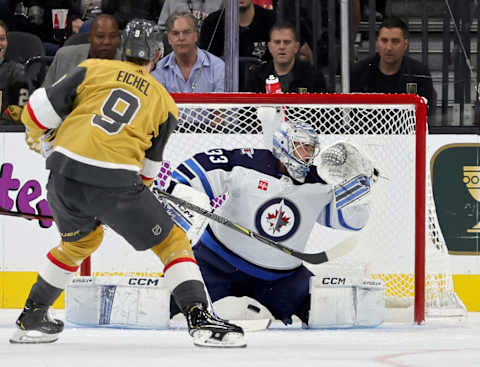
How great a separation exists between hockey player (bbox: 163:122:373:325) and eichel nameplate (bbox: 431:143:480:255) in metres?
0.78

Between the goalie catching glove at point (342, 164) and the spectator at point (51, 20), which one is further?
the spectator at point (51, 20)

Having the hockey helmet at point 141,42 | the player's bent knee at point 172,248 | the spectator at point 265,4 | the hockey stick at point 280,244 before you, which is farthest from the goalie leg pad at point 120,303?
the spectator at point 265,4

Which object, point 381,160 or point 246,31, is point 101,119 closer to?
point 381,160

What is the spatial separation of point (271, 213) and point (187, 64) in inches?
38.5

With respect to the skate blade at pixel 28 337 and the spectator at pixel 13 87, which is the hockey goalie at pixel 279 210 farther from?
the spectator at pixel 13 87

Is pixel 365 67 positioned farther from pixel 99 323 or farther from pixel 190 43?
pixel 99 323

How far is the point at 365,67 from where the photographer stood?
13.8 feet

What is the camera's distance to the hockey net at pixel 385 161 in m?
3.65

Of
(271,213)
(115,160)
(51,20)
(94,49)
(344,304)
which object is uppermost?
(51,20)

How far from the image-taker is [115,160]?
268 centimetres

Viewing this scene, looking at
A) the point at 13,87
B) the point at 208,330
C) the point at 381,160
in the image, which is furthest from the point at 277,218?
the point at 13,87

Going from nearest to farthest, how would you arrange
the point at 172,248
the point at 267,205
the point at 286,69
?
the point at 172,248
the point at 267,205
the point at 286,69

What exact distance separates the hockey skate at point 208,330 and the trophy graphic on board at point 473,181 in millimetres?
1784

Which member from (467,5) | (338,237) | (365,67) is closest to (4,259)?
(338,237)
